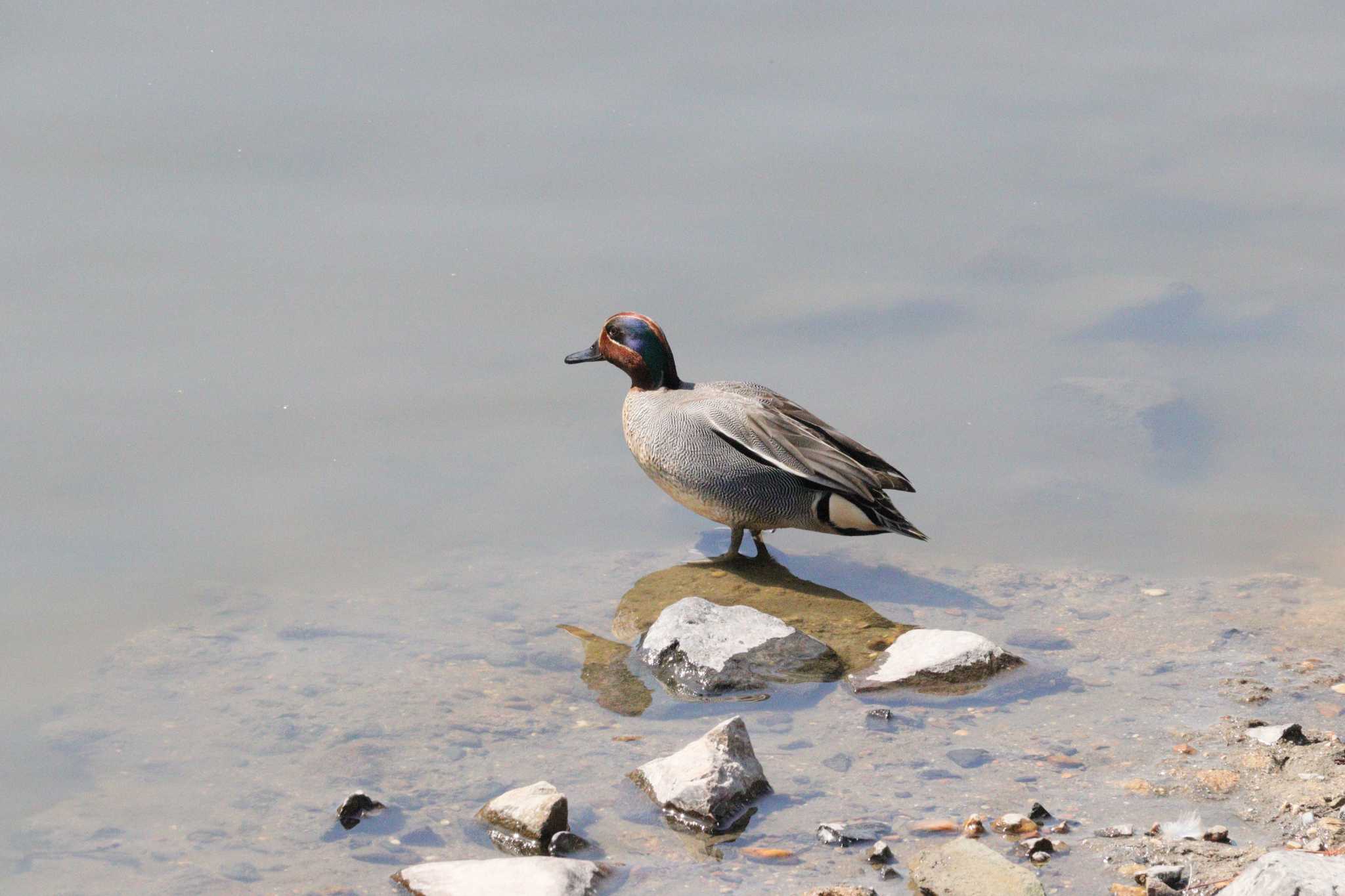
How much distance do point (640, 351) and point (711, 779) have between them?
11.1 feet

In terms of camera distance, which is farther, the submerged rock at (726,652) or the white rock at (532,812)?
the submerged rock at (726,652)

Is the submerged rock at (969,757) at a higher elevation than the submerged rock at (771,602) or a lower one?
lower

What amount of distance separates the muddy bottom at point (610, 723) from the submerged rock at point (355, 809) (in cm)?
3

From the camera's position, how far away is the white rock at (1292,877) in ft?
11.0

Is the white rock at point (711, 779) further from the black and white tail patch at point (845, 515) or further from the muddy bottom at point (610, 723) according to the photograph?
the black and white tail patch at point (845, 515)

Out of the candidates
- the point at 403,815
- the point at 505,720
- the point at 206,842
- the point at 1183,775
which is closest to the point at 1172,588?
the point at 1183,775

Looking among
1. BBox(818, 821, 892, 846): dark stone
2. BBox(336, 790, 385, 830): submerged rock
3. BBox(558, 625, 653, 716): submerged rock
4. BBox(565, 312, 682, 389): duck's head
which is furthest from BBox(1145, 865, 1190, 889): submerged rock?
BBox(565, 312, 682, 389): duck's head

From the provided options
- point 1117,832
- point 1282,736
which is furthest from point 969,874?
point 1282,736

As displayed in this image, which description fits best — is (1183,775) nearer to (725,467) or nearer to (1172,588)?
(1172,588)

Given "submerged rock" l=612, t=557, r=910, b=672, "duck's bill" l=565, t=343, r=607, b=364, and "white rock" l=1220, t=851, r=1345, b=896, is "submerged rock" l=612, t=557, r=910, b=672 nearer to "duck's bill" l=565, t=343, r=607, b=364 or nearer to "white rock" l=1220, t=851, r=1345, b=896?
"duck's bill" l=565, t=343, r=607, b=364

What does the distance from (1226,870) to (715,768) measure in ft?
4.86

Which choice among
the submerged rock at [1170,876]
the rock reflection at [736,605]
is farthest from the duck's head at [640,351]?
the submerged rock at [1170,876]

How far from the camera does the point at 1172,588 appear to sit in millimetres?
6723

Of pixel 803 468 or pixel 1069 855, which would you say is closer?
pixel 1069 855
